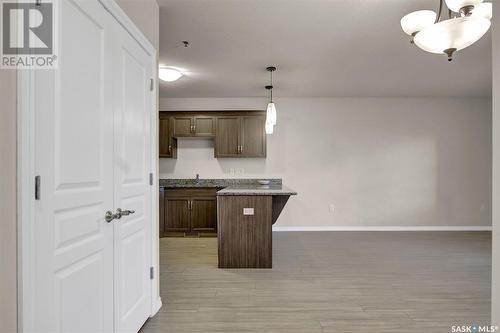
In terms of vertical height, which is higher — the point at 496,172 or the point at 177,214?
the point at 496,172

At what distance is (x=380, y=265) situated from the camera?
342cm

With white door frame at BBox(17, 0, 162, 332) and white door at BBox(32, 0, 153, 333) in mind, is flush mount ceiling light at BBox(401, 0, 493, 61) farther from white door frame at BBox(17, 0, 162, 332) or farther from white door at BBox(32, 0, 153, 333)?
white door frame at BBox(17, 0, 162, 332)

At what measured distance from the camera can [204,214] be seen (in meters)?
4.97

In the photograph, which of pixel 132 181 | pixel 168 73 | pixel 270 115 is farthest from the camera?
pixel 168 73

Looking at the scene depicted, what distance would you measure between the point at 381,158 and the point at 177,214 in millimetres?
4262

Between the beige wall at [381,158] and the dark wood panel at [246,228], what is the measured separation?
2.22 metres

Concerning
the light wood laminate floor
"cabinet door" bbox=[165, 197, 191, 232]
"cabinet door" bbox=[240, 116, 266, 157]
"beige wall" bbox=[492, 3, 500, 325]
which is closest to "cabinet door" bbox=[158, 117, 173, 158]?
"cabinet door" bbox=[165, 197, 191, 232]

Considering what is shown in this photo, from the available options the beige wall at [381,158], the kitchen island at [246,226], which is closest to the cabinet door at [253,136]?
the beige wall at [381,158]

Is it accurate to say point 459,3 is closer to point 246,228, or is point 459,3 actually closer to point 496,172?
point 496,172

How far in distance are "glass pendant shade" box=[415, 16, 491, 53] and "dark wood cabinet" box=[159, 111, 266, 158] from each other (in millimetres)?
3510

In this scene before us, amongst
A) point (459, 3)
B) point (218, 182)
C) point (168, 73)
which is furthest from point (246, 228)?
point (459, 3)

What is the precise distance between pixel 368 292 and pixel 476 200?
A: 458 centimetres

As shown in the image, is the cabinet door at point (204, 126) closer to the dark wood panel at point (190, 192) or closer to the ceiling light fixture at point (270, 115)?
the dark wood panel at point (190, 192)

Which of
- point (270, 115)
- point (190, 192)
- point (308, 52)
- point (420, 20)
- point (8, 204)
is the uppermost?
point (308, 52)
